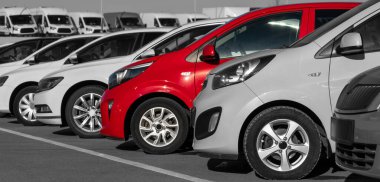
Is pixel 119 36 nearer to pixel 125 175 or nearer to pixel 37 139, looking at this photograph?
pixel 37 139

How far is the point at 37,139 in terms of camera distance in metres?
11.6

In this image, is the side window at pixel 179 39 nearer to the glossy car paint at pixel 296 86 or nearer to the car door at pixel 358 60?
the glossy car paint at pixel 296 86

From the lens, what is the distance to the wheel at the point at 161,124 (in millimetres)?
9477

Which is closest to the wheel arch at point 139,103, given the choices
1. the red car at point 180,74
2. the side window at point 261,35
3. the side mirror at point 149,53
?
the red car at point 180,74

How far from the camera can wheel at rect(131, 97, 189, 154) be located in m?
9.48

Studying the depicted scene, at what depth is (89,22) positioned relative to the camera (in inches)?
2194

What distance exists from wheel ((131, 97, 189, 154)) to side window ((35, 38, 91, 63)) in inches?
222

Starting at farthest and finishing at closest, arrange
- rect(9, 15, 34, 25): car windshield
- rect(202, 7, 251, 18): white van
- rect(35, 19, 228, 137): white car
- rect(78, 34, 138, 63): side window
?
rect(9, 15, 34, 25): car windshield
rect(202, 7, 251, 18): white van
rect(78, 34, 138, 63): side window
rect(35, 19, 228, 137): white car

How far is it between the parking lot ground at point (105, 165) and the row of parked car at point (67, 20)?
137ft

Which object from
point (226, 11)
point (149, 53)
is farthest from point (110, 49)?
point (226, 11)

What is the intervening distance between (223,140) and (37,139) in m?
4.57

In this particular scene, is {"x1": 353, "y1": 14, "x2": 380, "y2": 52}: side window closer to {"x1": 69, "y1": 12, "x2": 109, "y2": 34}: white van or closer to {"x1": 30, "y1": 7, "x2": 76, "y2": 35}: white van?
{"x1": 30, "y1": 7, "x2": 76, "y2": 35}: white van

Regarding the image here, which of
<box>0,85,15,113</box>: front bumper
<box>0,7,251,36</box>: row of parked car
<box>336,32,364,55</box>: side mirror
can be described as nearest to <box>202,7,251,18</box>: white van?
<box>0,7,251,36</box>: row of parked car

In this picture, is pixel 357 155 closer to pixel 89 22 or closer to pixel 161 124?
pixel 161 124
